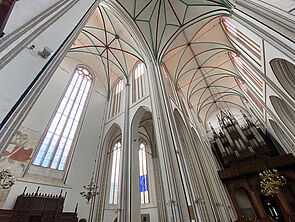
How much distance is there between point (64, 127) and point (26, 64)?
6421 millimetres

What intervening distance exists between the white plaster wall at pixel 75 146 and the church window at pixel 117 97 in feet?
3.66

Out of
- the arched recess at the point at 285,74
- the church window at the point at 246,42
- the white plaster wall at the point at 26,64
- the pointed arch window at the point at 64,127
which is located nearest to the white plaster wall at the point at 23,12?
the white plaster wall at the point at 26,64

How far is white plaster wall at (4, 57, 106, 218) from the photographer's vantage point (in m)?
5.55

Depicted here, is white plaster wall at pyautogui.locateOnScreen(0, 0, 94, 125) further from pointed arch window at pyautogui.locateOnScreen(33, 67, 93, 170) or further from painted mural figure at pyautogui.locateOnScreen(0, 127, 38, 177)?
pointed arch window at pyautogui.locateOnScreen(33, 67, 93, 170)

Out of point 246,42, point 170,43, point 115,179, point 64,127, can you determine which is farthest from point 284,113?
point 64,127

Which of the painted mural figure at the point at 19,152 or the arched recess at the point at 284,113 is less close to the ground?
the arched recess at the point at 284,113

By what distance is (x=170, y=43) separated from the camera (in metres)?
9.45

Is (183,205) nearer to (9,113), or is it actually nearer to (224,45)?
(9,113)

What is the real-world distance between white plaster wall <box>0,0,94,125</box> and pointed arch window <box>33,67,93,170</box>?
18.8 ft

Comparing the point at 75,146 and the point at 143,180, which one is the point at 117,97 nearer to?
the point at 75,146

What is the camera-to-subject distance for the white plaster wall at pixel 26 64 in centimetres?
163

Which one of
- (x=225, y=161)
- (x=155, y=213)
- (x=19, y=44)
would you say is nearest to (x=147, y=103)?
(x=19, y=44)

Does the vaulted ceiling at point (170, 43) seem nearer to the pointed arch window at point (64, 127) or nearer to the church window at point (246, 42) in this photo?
the church window at point (246, 42)

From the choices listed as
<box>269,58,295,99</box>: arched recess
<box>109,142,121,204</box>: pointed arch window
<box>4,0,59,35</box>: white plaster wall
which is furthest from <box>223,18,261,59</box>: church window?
<box>109,142,121,204</box>: pointed arch window
